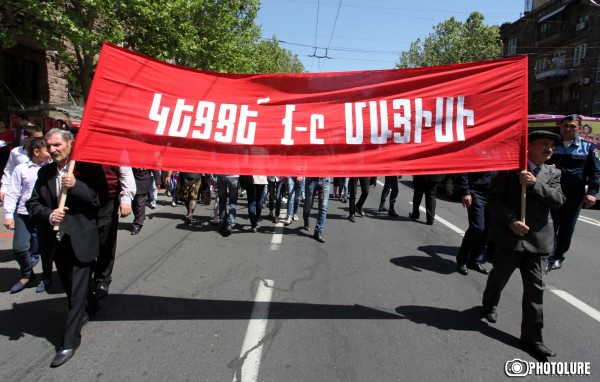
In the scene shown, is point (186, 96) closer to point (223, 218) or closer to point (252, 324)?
point (252, 324)

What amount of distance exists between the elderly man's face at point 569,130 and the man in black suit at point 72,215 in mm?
5443

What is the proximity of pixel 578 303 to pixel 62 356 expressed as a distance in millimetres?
4965

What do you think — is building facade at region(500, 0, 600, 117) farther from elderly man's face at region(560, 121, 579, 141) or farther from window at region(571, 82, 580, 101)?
elderly man's face at region(560, 121, 579, 141)

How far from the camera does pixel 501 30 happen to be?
45219 mm

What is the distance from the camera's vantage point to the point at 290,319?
A: 369 cm

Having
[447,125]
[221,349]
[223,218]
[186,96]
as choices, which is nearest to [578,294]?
[447,125]

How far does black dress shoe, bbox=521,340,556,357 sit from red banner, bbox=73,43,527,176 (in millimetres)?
1454

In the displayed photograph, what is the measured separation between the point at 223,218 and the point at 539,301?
538cm

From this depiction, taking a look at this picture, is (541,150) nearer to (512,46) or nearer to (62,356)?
(62,356)

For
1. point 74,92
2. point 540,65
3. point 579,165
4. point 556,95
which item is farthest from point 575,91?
point 74,92

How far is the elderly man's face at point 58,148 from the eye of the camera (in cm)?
314

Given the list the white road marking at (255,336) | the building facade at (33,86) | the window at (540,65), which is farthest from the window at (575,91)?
the white road marking at (255,336)

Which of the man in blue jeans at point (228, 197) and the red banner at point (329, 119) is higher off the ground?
the red banner at point (329, 119)

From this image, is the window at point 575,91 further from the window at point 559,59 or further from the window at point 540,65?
the window at point 540,65
